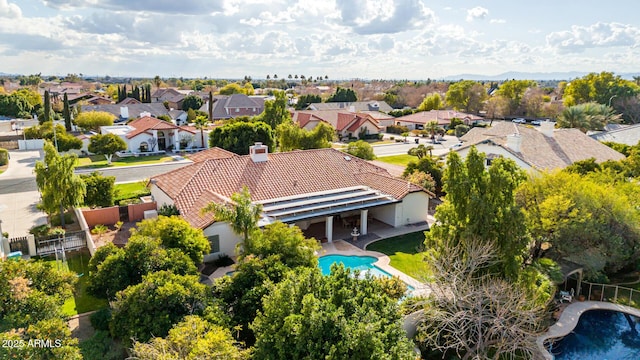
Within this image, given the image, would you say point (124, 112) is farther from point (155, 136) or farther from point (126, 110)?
point (155, 136)

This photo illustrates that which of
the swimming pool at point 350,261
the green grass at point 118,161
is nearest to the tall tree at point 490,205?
the swimming pool at point 350,261

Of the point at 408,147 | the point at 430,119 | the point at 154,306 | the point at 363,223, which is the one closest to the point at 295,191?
the point at 363,223

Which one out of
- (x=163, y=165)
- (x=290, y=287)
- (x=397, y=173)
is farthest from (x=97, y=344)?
(x=163, y=165)

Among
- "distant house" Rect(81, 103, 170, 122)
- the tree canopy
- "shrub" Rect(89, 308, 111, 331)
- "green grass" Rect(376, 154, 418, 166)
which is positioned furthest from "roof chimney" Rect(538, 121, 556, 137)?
"distant house" Rect(81, 103, 170, 122)

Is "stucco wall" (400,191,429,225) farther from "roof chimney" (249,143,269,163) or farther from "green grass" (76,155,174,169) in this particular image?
"green grass" (76,155,174,169)

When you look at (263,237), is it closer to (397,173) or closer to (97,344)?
(97,344)

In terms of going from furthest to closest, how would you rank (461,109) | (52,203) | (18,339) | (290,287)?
(461,109) → (52,203) → (290,287) → (18,339)
